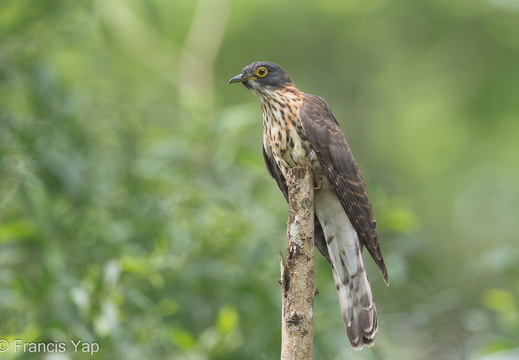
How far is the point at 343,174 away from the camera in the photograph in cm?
513

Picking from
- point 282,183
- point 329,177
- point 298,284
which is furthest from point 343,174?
point 298,284

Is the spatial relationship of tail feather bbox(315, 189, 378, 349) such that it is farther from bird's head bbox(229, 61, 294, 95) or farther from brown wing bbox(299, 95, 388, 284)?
bird's head bbox(229, 61, 294, 95)

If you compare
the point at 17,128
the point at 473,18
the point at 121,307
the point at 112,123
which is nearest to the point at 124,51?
the point at 112,123

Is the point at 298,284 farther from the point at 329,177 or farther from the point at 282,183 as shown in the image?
the point at 282,183

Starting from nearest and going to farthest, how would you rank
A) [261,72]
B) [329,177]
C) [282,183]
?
1. [329,177]
2. [261,72]
3. [282,183]

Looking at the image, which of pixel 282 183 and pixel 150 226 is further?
pixel 150 226

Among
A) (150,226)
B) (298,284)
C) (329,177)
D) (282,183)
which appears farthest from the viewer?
(150,226)

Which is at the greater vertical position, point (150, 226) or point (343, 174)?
point (150, 226)

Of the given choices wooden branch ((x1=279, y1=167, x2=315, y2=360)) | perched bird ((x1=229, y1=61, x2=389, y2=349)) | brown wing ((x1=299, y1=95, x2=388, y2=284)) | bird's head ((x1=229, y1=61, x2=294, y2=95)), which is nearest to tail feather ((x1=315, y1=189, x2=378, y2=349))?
perched bird ((x1=229, y1=61, x2=389, y2=349))

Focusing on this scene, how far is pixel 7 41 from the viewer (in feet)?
20.1

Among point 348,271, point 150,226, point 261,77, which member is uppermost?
point 261,77

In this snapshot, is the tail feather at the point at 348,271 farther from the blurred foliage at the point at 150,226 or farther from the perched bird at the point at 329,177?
the blurred foliage at the point at 150,226

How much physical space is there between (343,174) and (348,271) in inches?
24.1

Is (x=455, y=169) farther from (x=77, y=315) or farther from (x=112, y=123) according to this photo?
(x=77, y=315)
